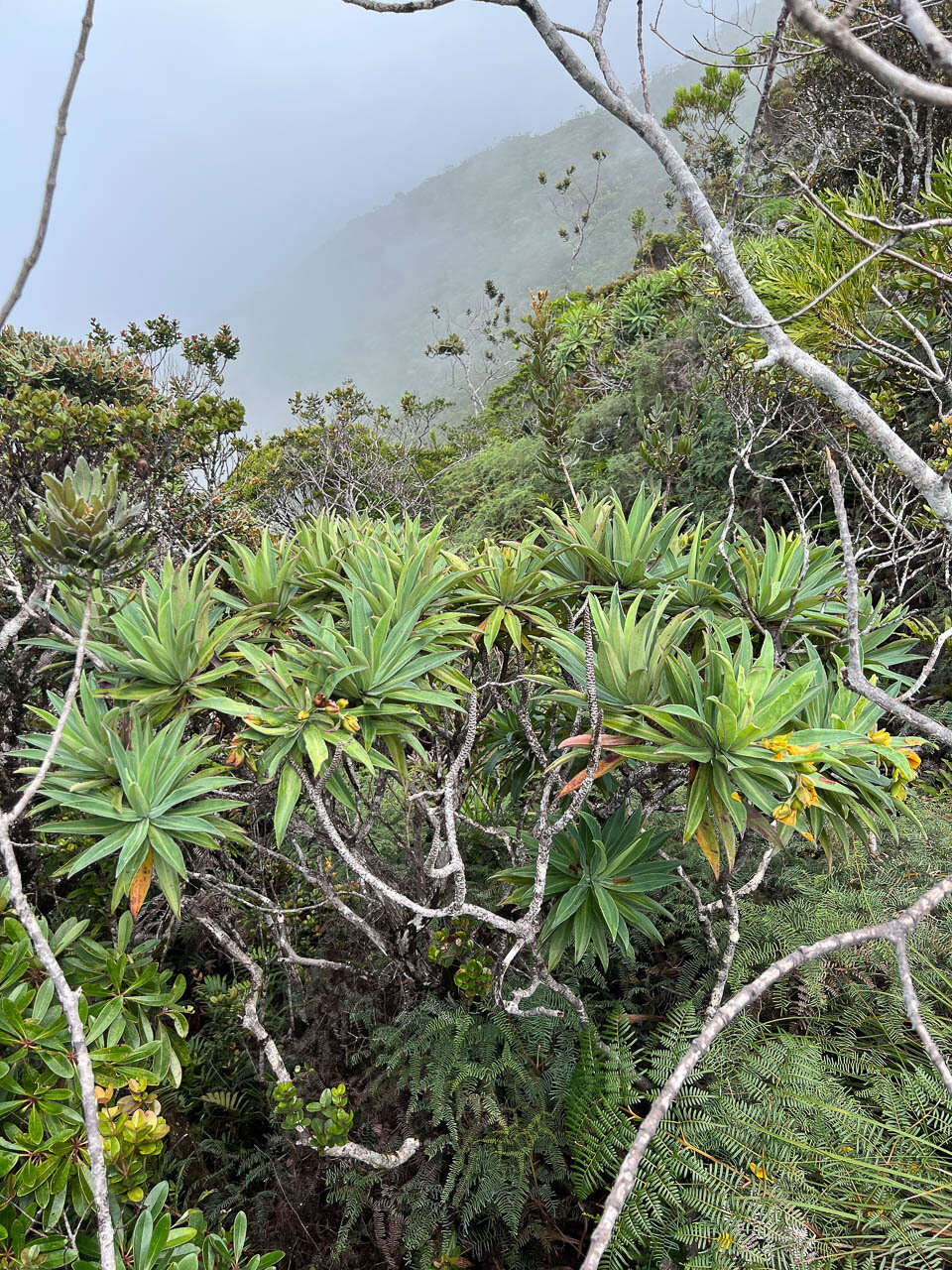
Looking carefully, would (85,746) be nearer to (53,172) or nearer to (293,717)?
(293,717)

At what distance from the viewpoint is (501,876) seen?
6.52ft

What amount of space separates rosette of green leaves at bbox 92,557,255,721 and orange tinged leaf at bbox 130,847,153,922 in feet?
1.27

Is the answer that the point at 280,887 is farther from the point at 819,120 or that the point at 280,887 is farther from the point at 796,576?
the point at 819,120

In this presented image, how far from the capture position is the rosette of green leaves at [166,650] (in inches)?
70.2

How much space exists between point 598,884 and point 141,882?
131cm

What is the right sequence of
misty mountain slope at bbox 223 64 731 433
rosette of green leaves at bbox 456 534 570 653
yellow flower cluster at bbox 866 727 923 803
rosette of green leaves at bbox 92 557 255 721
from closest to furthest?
Answer: yellow flower cluster at bbox 866 727 923 803
rosette of green leaves at bbox 92 557 255 721
rosette of green leaves at bbox 456 534 570 653
misty mountain slope at bbox 223 64 731 433

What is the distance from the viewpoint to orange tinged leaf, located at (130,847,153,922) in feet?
5.19

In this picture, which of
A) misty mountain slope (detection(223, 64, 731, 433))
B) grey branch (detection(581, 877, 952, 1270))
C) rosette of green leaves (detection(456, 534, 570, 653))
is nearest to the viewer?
grey branch (detection(581, 877, 952, 1270))

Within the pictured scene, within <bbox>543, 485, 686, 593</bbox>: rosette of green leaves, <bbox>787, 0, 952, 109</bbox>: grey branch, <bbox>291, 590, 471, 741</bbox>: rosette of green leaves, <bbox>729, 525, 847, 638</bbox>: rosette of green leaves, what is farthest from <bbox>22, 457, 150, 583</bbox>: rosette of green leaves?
<bbox>729, 525, 847, 638</bbox>: rosette of green leaves

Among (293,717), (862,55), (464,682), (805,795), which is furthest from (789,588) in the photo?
(293,717)

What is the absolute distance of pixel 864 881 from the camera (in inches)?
100

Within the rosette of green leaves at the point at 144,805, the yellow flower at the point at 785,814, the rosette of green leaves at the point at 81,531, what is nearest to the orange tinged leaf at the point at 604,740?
the yellow flower at the point at 785,814

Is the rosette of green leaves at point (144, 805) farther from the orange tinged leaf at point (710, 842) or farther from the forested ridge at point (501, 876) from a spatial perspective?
the orange tinged leaf at point (710, 842)

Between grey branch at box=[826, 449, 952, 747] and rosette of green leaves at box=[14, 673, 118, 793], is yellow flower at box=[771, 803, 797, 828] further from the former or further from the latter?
rosette of green leaves at box=[14, 673, 118, 793]
